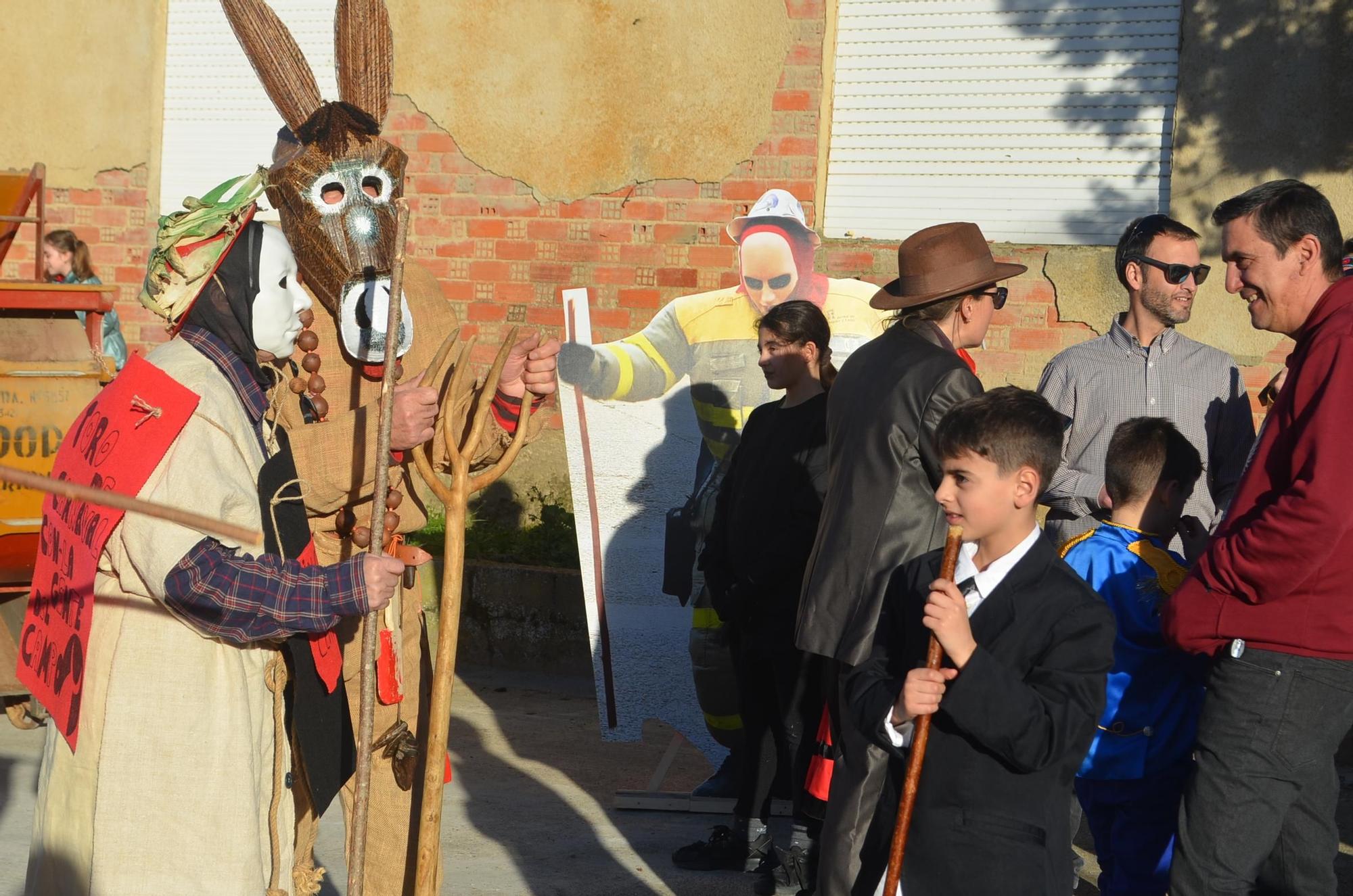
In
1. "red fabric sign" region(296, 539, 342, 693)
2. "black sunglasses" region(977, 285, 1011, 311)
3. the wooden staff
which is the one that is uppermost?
"black sunglasses" region(977, 285, 1011, 311)

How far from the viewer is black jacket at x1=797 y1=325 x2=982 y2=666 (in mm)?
3416

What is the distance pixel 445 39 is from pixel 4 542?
3837mm

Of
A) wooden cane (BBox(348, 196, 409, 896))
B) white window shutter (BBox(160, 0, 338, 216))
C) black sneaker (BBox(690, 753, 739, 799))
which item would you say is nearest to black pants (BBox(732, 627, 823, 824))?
black sneaker (BBox(690, 753, 739, 799))

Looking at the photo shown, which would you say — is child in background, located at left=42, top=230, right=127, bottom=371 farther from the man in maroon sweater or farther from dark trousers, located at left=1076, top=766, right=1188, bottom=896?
the man in maroon sweater

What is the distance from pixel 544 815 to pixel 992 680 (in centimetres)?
326

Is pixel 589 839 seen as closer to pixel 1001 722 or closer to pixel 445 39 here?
pixel 1001 722

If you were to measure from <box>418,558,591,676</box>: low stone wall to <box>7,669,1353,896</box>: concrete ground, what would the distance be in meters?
0.46

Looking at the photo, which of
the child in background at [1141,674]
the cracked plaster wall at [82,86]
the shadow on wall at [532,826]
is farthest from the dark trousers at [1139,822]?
the cracked plaster wall at [82,86]

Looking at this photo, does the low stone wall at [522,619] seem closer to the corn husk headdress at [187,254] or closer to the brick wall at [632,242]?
the brick wall at [632,242]

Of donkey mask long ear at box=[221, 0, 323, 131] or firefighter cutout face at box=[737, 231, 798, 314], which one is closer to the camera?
donkey mask long ear at box=[221, 0, 323, 131]

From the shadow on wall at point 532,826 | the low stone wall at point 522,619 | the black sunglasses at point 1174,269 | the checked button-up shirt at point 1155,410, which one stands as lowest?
the shadow on wall at point 532,826

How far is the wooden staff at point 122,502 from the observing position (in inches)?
70.5

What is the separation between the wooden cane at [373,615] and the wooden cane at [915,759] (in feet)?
3.34

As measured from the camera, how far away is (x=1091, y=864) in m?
4.73
